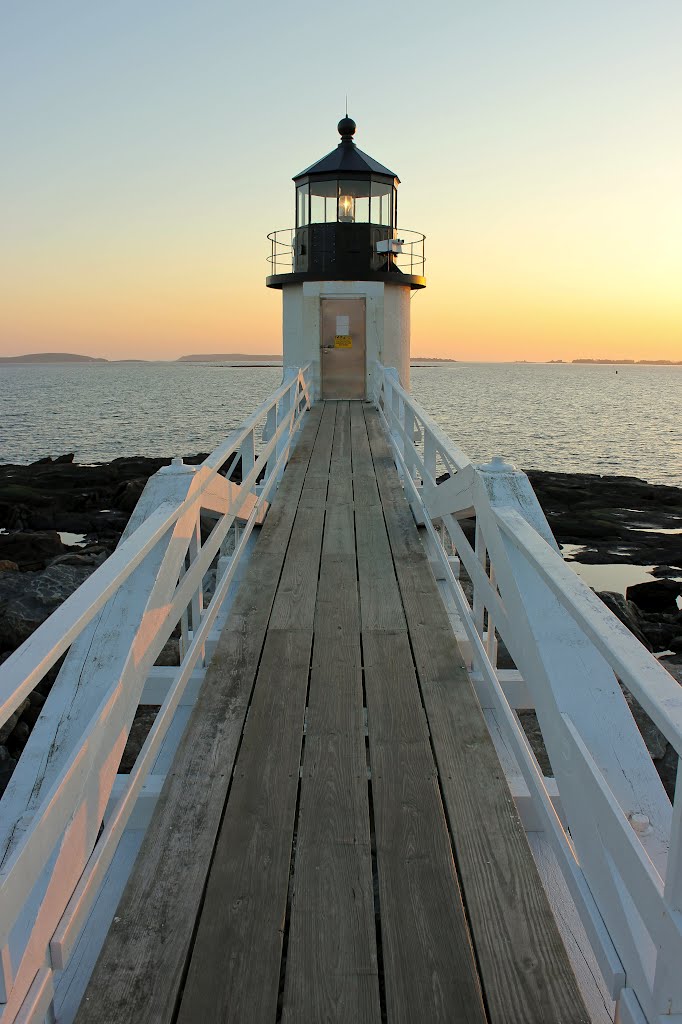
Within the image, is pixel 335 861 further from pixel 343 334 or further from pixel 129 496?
pixel 129 496

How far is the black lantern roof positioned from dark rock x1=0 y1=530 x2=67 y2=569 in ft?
29.0

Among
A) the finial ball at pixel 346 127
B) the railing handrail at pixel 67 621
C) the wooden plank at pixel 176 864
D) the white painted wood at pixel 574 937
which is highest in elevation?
the finial ball at pixel 346 127

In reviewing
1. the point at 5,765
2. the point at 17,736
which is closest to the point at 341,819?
the point at 5,765

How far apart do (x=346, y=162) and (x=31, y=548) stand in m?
9.75

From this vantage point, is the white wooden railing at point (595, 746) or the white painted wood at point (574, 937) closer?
the white wooden railing at point (595, 746)

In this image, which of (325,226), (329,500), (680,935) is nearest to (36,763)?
(680,935)

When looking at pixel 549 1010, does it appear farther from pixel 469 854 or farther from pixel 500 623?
pixel 500 623

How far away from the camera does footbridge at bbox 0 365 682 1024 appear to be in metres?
2.05

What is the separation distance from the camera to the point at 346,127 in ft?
57.2

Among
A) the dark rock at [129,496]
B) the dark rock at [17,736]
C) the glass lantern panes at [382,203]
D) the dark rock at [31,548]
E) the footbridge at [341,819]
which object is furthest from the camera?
the dark rock at [129,496]

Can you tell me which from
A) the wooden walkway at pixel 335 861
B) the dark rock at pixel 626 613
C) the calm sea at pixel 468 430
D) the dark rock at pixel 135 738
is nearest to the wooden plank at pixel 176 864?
the wooden walkway at pixel 335 861

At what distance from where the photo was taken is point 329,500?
323 inches

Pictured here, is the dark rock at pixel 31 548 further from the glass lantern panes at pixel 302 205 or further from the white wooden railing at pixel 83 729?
the white wooden railing at pixel 83 729

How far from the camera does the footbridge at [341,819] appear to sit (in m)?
2.05
